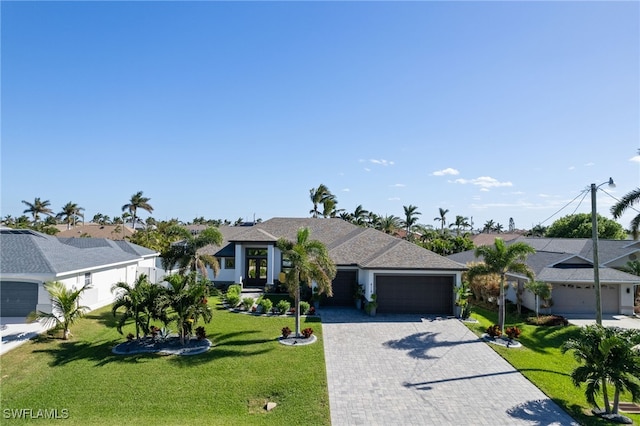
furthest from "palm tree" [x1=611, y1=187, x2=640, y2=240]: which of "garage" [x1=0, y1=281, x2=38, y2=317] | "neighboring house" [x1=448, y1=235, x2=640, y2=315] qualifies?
"garage" [x1=0, y1=281, x2=38, y2=317]

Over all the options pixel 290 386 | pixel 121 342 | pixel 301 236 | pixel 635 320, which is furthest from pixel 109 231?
pixel 635 320

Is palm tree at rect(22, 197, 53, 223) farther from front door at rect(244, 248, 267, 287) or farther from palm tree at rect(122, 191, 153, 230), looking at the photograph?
front door at rect(244, 248, 267, 287)

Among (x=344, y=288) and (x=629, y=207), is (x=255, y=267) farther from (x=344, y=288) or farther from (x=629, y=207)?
(x=629, y=207)

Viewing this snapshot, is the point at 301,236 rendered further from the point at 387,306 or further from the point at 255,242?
the point at 255,242

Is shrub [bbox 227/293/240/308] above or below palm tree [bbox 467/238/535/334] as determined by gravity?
below

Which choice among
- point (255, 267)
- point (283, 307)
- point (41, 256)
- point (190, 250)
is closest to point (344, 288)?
point (283, 307)

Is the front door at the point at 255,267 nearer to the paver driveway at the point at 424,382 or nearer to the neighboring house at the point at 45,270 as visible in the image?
the neighboring house at the point at 45,270
